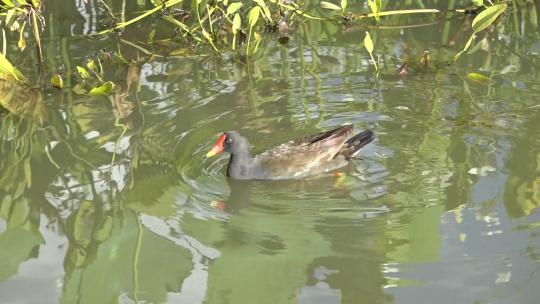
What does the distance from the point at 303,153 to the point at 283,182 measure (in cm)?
27

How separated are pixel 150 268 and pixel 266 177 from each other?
186cm

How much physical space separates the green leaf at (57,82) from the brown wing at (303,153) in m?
2.09

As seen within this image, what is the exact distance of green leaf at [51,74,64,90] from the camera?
895 centimetres

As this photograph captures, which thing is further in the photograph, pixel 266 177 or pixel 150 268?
pixel 266 177

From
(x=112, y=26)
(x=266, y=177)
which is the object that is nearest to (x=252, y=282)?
(x=266, y=177)

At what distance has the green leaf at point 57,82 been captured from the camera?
8953 mm

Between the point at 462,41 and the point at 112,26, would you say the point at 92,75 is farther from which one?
the point at 462,41

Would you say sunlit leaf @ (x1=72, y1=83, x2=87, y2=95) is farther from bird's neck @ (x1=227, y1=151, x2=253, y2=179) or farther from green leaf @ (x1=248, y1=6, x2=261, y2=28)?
bird's neck @ (x1=227, y1=151, x2=253, y2=179)

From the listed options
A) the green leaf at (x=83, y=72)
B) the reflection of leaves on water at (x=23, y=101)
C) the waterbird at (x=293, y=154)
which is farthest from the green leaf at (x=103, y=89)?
the waterbird at (x=293, y=154)

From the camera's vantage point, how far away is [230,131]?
26.2 feet

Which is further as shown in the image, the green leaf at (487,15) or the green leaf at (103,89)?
the green leaf at (103,89)

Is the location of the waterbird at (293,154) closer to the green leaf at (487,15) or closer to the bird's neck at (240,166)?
the bird's neck at (240,166)

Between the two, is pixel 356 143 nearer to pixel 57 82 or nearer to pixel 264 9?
pixel 264 9

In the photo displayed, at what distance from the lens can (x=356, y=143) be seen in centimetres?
792
